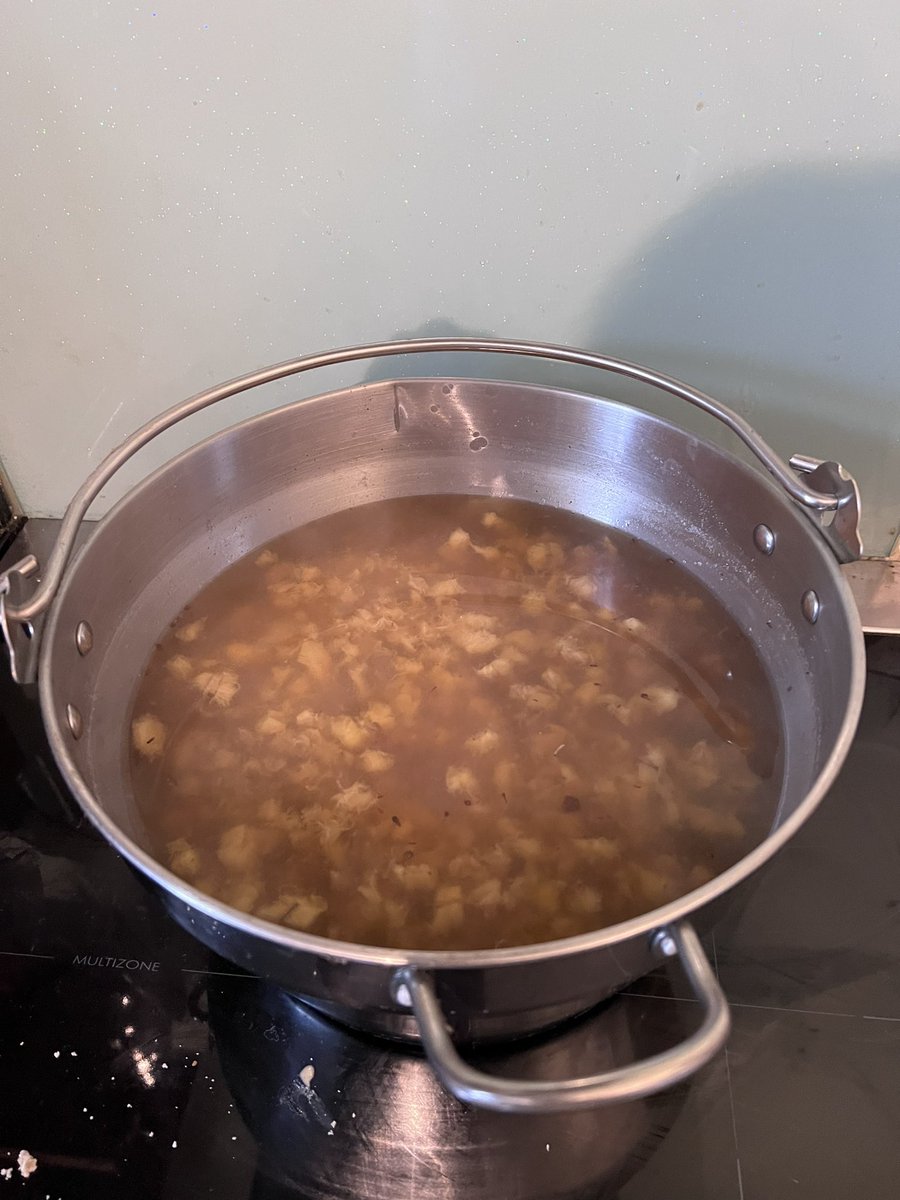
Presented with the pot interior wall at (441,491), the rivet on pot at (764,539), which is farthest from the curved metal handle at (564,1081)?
the rivet on pot at (764,539)

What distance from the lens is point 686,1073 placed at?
1.78 ft

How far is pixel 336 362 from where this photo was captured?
977 millimetres

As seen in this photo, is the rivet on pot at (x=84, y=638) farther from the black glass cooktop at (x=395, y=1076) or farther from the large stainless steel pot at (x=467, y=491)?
the black glass cooktop at (x=395, y=1076)

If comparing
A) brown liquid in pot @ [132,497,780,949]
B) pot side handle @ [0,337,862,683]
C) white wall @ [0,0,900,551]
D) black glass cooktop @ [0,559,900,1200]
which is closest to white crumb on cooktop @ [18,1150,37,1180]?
black glass cooktop @ [0,559,900,1200]

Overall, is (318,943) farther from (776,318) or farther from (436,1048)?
(776,318)

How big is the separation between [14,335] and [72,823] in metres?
0.66

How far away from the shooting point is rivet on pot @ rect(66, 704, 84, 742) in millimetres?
844

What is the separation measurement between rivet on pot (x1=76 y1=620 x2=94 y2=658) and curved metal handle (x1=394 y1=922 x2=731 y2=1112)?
52 cm

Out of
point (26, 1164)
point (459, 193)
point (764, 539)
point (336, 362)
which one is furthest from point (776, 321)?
point (26, 1164)

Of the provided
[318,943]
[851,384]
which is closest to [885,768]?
[851,384]

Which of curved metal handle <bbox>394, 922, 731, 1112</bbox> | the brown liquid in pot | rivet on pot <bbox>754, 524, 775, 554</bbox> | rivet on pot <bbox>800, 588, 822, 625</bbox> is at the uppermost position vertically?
curved metal handle <bbox>394, 922, 731, 1112</bbox>

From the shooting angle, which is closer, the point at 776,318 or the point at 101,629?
the point at 101,629

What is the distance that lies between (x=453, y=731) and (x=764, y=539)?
420mm

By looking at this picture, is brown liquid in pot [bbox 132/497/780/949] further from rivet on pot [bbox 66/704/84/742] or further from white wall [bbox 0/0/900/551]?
white wall [bbox 0/0/900/551]
